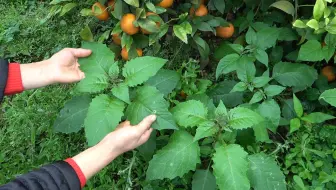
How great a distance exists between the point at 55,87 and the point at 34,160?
629 mm

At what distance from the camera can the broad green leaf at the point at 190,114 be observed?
72.5 inches

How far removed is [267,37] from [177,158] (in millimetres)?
906

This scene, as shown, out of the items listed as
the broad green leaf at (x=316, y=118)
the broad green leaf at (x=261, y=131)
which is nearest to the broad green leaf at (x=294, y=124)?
the broad green leaf at (x=316, y=118)

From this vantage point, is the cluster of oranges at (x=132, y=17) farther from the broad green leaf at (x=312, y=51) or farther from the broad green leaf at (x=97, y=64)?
the broad green leaf at (x=312, y=51)

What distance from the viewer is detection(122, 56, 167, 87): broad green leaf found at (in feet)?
5.98

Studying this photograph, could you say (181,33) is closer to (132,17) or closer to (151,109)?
(132,17)

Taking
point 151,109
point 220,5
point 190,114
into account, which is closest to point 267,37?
point 220,5

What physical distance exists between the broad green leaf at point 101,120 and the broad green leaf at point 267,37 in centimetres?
95

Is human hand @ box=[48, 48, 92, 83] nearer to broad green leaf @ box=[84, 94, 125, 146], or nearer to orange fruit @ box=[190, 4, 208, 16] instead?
broad green leaf @ box=[84, 94, 125, 146]

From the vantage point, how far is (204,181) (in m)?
2.06

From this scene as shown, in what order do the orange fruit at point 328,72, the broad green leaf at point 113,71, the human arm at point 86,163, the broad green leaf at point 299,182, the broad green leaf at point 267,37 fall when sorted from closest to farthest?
the human arm at point 86,163 → the broad green leaf at point 113,71 → the broad green leaf at point 299,182 → the broad green leaf at point 267,37 → the orange fruit at point 328,72

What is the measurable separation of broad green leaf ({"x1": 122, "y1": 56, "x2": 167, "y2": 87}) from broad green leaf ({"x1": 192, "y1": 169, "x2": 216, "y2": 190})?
0.64 meters

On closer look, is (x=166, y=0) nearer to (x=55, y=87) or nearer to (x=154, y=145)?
(x=154, y=145)

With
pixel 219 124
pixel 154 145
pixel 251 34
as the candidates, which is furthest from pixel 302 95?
pixel 154 145
